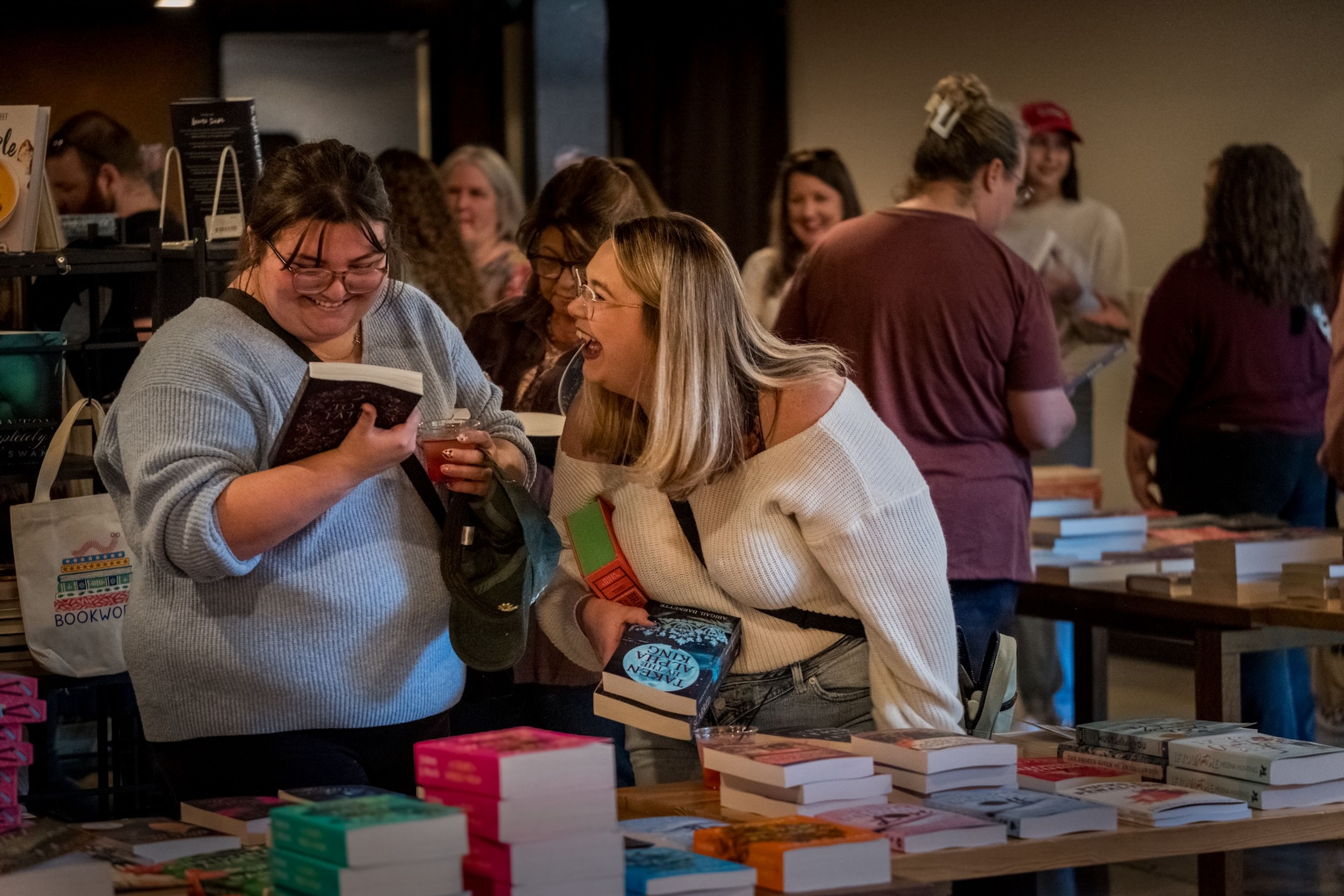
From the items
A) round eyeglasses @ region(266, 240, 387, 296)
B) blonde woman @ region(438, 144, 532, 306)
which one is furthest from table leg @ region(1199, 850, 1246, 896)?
blonde woman @ region(438, 144, 532, 306)

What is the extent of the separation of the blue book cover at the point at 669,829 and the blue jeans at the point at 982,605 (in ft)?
4.89

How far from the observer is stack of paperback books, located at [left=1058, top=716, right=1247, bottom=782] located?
2.34 metres

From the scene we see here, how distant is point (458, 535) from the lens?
7.57 feet

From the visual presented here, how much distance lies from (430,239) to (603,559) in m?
2.04

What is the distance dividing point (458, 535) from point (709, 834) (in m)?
0.63

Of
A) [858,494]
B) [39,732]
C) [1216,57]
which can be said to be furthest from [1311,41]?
[39,732]

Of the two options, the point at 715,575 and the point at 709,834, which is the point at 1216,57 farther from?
the point at 709,834

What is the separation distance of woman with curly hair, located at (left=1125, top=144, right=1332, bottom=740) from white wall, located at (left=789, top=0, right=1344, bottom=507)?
4.30ft

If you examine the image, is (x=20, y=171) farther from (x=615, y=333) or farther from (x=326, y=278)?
(x=615, y=333)

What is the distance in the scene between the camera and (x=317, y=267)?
86.1 inches

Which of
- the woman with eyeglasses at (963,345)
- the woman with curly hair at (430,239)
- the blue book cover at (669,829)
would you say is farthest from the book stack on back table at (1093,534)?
the blue book cover at (669,829)

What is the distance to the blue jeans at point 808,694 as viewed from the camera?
7.93 feet

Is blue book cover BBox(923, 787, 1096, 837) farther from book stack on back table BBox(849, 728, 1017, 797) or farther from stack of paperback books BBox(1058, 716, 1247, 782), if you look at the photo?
stack of paperback books BBox(1058, 716, 1247, 782)

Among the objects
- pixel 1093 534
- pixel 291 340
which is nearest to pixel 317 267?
pixel 291 340
